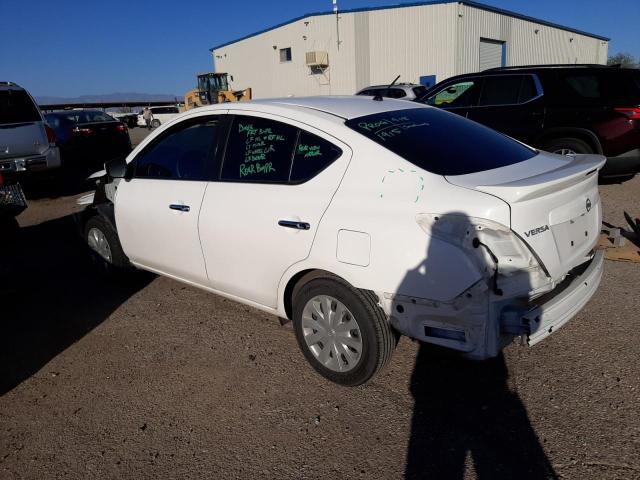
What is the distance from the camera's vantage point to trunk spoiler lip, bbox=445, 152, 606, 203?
7.57ft

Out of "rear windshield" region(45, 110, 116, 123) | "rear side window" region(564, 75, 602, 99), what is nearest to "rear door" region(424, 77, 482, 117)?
"rear side window" region(564, 75, 602, 99)

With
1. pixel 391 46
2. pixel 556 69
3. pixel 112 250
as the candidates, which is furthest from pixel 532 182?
pixel 391 46

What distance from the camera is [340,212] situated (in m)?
2.67

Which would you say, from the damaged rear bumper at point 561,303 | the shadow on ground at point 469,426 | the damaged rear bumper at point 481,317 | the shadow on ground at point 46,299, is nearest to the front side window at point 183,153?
the shadow on ground at point 46,299

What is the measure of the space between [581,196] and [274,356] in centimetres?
217

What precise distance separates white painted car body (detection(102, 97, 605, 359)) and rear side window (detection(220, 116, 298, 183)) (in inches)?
2.5

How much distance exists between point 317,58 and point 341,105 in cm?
2917

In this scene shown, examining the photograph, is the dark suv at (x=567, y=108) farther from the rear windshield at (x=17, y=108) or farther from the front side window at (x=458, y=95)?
the rear windshield at (x=17, y=108)

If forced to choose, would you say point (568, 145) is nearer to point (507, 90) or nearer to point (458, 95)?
point (507, 90)

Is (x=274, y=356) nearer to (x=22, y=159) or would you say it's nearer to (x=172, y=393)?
(x=172, y=393)

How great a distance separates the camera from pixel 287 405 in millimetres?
2861

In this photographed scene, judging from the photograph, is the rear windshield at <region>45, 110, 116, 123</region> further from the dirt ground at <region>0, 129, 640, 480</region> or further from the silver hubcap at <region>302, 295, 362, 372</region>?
the silver hubcap at <region>302, 295, 362, 372</region>

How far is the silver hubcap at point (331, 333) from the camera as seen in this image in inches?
110

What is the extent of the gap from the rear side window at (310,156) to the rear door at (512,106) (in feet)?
17.3
